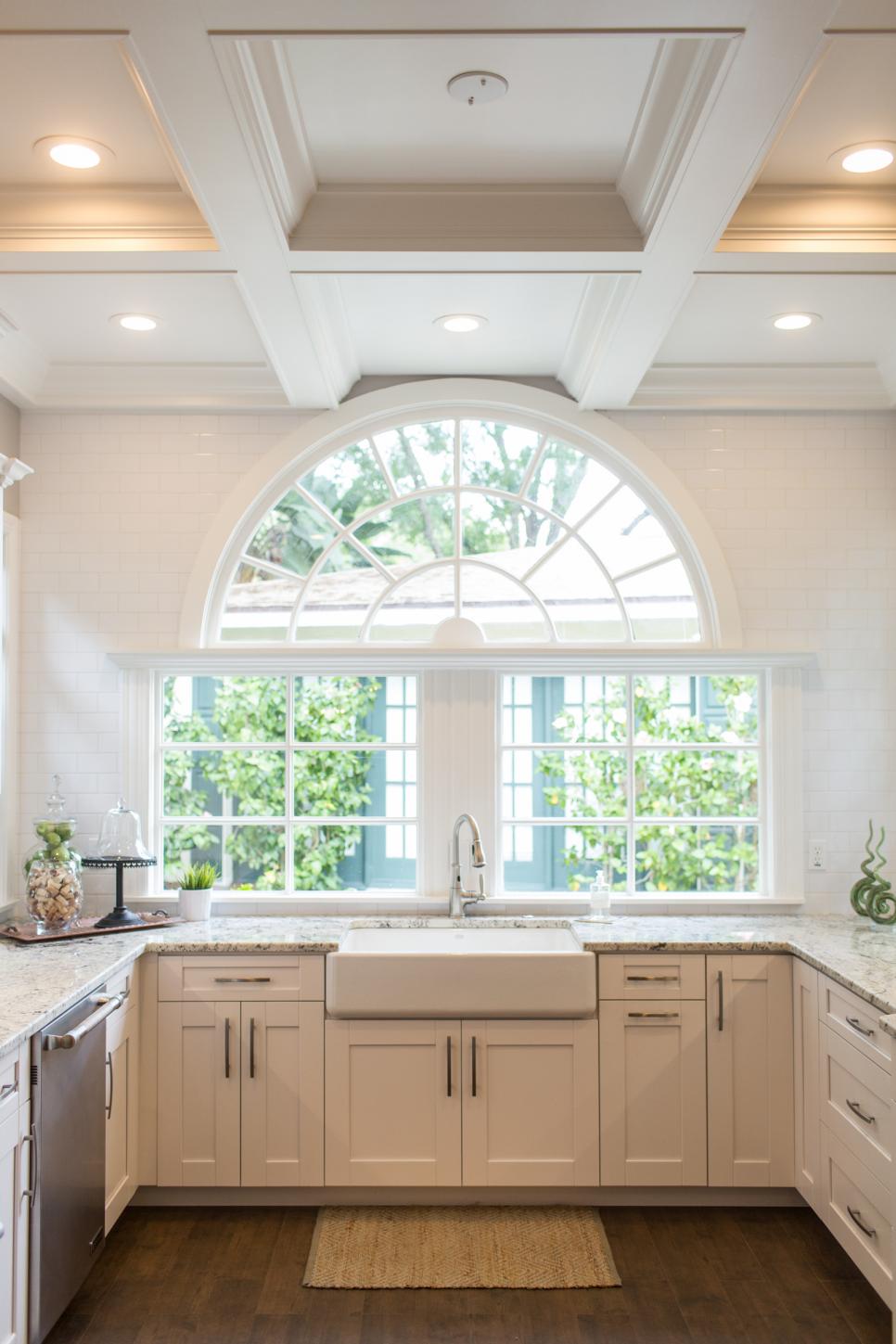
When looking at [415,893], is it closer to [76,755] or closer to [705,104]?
[76,755]

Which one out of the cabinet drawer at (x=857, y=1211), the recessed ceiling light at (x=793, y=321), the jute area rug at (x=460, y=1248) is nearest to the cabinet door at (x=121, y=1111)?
the jute area rug at (x=460, y=1248)

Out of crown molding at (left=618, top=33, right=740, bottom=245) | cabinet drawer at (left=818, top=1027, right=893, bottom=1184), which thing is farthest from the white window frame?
crown molding at (left=618, top=33, right=740, bottom=245)

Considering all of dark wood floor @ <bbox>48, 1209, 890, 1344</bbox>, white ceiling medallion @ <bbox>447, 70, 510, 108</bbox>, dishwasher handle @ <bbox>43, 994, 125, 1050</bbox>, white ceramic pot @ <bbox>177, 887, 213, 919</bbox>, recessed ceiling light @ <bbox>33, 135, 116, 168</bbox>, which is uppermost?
recessed ceiling light @ <bbox>33, 135, 116, 168</bbox>

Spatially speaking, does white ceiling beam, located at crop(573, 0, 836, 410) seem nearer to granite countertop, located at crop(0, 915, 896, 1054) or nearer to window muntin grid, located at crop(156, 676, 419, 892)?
window muntin grid, located at crop(156, 676, 419, 892)

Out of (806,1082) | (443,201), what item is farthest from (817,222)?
(806,1082)

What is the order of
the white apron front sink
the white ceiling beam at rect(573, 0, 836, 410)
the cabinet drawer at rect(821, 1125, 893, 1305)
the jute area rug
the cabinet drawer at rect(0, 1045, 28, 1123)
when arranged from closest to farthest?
the white ceiling beam at rect(573, 0, 836, 410) < the cabinet drawer at rect(0, 1045, 28, 1123) < the cabinet drawer at rect(821, 1125, 893, 1305) < the jute area rug < the white apron front sink

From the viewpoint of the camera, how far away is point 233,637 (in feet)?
14.1

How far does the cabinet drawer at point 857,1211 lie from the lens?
277 cm

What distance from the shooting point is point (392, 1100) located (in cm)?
356

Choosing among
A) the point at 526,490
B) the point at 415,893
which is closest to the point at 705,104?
the point at 526,490

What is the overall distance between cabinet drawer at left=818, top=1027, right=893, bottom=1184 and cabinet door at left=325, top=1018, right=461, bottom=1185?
1142mm

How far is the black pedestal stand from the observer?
384cm

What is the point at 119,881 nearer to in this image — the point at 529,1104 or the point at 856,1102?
the point at 529,1104

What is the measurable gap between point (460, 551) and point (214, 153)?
2.11 meters
